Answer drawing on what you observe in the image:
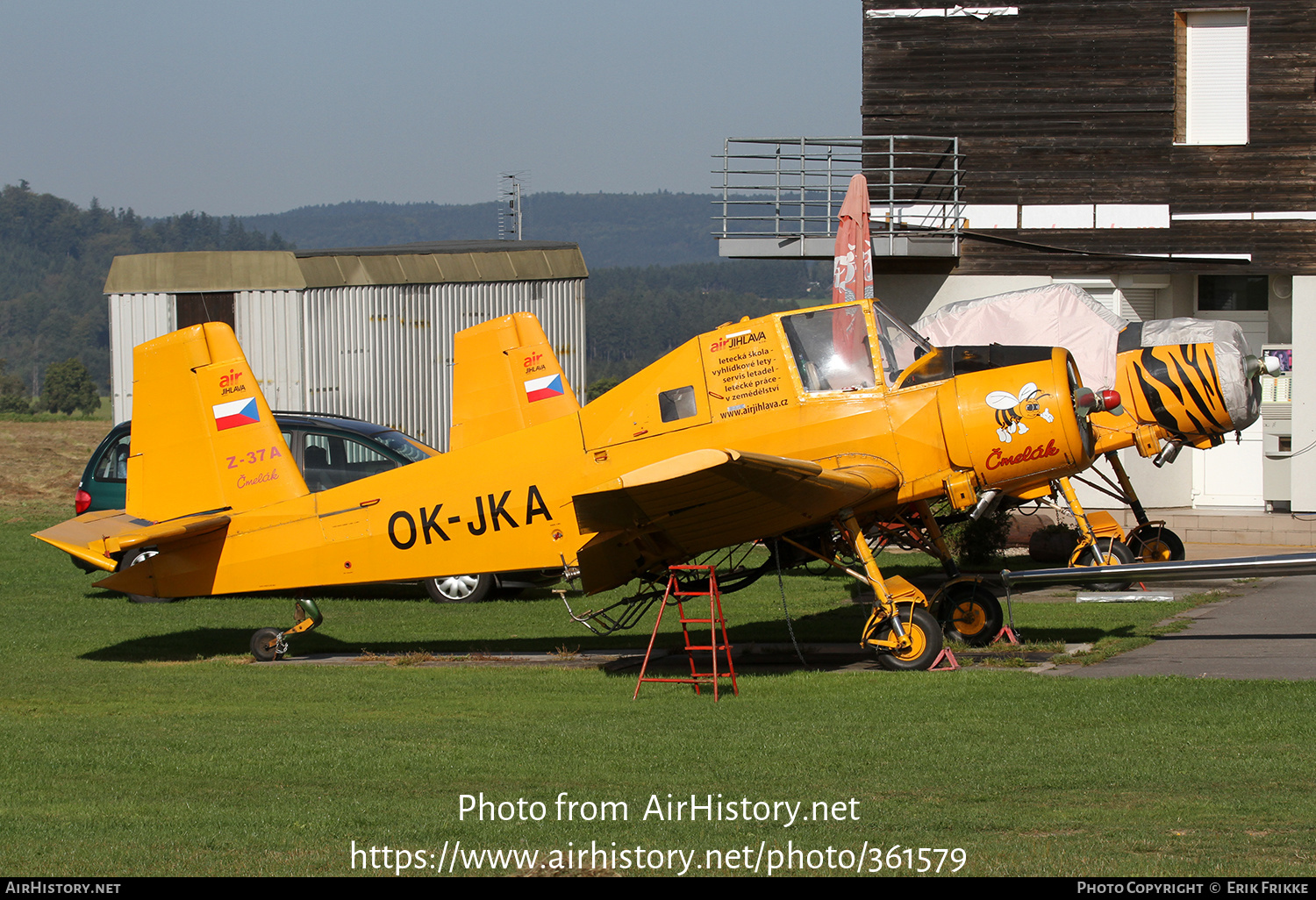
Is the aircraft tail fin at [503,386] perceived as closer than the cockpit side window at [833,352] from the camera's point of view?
No

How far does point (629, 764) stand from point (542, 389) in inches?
232

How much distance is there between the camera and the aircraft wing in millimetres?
8242

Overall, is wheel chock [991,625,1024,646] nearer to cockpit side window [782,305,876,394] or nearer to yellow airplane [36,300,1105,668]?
yellow airplane [36,300,1105,668]

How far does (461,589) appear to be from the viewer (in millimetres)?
14195

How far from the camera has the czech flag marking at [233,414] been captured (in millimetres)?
10953

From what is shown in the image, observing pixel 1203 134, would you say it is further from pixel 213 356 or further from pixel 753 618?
pixel 213 356

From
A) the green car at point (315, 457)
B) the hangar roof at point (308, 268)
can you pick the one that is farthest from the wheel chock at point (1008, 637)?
the hangar roof at point (308, 268)

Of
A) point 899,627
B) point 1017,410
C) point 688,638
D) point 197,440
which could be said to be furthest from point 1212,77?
point 197,440

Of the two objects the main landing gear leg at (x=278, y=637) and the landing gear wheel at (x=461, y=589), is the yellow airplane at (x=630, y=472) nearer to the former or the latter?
the main landing gear leg at (x=278, y=637)

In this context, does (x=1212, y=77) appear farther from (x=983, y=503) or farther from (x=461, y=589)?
(x=461, y=589)

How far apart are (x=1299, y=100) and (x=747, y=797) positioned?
16.8m

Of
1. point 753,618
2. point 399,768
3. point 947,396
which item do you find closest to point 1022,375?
point 947,396

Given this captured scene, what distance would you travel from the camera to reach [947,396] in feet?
31.3

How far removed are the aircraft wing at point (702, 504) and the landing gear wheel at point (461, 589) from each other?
4153 millimetres
